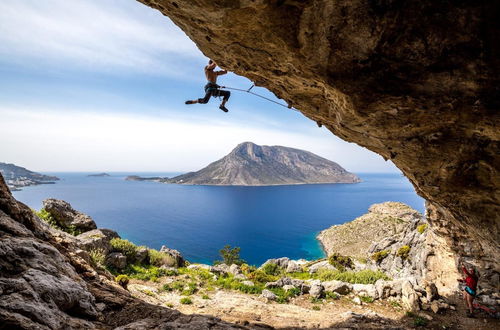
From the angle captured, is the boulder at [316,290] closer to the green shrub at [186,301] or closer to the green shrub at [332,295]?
the green shrub at [332,295]

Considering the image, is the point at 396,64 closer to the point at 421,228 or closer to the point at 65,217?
the point at 65,217

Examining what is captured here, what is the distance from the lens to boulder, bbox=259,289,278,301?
47.8 feet

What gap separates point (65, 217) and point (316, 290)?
1956 cm

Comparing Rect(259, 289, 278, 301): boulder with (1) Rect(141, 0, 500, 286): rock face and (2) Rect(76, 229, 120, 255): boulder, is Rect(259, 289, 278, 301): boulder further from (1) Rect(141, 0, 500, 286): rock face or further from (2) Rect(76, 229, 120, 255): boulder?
(2) Rect(76, 229, 120, 255): boulder

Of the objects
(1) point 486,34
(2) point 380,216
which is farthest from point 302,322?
(2) point 380,216

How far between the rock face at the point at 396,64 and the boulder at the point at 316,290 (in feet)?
29.9

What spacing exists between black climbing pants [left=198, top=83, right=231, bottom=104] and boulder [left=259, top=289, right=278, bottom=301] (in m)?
11.7

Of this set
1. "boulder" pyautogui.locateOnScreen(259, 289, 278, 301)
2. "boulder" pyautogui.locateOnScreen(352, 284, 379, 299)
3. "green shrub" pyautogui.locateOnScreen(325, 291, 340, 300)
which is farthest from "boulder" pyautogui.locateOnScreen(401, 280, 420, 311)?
"boulder" pyautogui.locateOnScreen(259, 289, 278, 301)

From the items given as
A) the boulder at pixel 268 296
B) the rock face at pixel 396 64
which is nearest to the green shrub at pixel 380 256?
the boulder at pixel 268 296

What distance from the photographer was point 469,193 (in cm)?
891

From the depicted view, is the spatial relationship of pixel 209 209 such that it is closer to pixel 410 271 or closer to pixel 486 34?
pixel 410 271

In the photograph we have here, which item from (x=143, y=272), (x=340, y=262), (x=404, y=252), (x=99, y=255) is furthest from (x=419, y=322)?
(x=340, y=262)

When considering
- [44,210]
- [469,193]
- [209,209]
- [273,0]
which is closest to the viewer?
[273,0]

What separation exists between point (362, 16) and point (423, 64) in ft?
5.93
